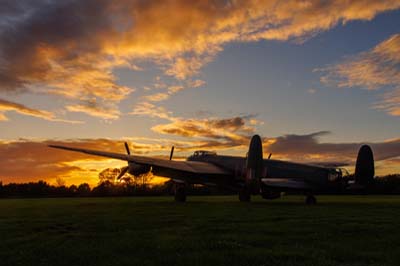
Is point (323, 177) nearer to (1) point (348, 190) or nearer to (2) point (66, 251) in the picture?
(1) point (348, 190)

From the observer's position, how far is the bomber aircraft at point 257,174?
91.9ft

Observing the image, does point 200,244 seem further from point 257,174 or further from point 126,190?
point 126,190

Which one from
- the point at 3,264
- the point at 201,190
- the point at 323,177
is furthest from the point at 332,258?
the point at 201,190

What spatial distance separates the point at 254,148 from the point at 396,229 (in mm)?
15942

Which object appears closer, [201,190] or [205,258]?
[205,258]

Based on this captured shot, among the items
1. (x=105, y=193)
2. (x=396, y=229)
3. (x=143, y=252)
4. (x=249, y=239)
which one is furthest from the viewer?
(x=105, y=193)

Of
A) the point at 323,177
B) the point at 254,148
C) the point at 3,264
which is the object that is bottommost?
the point at 3,264

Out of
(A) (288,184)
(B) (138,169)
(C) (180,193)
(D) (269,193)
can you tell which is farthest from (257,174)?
(B) (138,169)

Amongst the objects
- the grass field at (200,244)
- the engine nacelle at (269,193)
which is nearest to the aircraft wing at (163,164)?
the engine nacelle at (269,193)

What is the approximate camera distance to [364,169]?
97.1 feet

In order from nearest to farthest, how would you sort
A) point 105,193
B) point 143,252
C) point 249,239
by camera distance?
point 143,252 → point 249,239 → point 105,193

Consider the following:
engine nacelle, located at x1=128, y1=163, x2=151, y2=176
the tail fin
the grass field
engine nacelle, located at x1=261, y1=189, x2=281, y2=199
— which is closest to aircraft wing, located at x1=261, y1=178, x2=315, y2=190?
engine nacelle, located at x1=261, y1=189, x2=281, y2=199

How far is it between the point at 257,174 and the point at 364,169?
341 inches

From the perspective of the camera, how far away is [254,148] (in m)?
27.8
